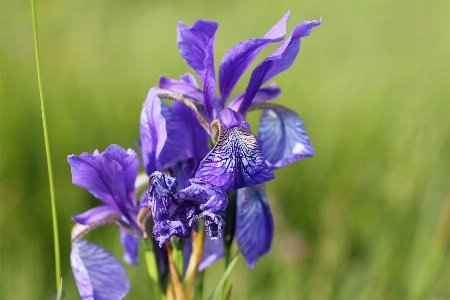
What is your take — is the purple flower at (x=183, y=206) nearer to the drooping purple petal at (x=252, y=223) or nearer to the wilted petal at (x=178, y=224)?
the wilted petal at (x=178, y=224)

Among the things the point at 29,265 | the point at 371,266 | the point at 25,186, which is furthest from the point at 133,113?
the point at 371,266

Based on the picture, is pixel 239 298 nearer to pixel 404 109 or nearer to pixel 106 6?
pixel 404 109

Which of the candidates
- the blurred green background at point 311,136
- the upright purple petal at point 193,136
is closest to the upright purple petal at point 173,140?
the upright purple petal at point 193,136

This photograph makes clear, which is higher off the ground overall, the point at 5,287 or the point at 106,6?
the point at 106,6

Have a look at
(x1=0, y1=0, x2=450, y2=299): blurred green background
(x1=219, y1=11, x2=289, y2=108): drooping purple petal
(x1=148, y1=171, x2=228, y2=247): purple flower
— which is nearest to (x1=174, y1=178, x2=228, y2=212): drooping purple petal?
(x1=148, y1=171, x2=228, y2=247): purple flower

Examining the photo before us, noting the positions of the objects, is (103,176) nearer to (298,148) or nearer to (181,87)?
(181,87)

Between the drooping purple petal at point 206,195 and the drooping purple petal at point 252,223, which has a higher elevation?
the drooping purple petal at point 206,195
